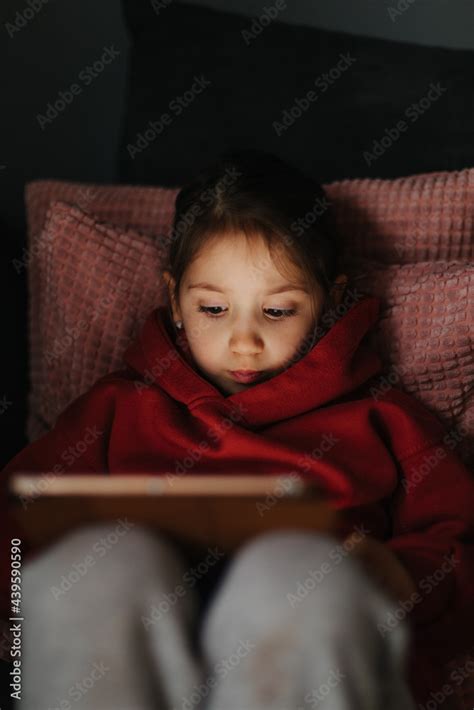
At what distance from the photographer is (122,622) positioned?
78 cm

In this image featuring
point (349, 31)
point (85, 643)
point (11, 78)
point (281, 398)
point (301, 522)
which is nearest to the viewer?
point (85, 643)

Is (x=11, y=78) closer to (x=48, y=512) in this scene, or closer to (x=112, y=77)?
(x=112, y=77)

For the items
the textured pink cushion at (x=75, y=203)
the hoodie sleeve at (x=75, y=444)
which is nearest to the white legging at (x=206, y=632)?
the hoodie sleeve at (x=75, y=444)

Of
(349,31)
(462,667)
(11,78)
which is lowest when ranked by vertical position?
(462,667)

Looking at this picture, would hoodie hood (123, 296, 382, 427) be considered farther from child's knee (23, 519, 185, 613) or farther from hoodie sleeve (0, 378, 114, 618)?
child's knee (23, 519, 185, 613)

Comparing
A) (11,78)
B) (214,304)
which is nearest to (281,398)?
(214,304)

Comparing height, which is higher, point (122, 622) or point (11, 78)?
point (11, 78)

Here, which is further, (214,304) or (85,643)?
(214,304)

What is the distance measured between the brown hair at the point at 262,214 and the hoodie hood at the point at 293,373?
6 cm

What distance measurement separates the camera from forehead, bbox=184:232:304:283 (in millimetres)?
1077

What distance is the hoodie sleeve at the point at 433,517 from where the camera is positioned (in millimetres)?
973

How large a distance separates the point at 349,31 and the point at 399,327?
1.92 ft

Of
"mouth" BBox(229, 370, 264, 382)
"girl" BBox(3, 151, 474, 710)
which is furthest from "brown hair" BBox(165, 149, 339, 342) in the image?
"mouth" BBox(229, 370, 264, 382)

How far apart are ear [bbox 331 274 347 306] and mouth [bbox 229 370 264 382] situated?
0.15 meters
